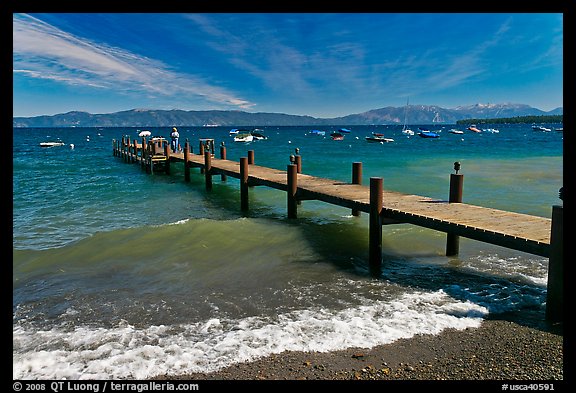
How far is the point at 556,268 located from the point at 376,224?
453 centimetres

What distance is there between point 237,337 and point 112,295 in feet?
11.9

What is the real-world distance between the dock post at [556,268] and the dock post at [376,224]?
419cm

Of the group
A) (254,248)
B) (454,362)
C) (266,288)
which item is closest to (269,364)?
Result: (454,362)

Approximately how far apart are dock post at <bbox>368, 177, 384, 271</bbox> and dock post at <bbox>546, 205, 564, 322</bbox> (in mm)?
4188

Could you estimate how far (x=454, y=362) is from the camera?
237 inches

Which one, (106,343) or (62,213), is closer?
(106,343)

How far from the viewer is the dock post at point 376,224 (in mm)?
10750

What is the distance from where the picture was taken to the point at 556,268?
6.85m

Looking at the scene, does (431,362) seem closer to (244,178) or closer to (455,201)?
(455,201)

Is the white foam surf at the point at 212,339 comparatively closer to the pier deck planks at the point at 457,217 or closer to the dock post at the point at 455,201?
the pier deck planks at the point at 457,217
